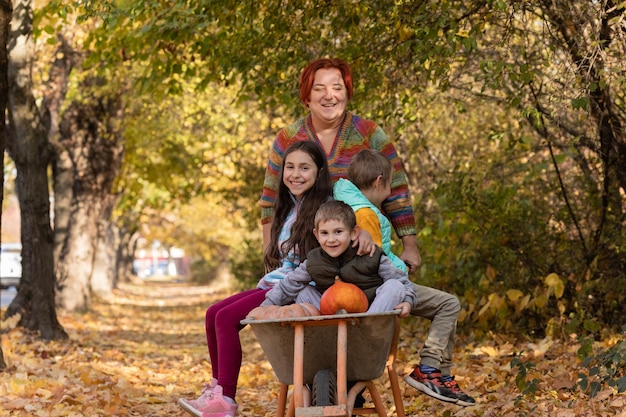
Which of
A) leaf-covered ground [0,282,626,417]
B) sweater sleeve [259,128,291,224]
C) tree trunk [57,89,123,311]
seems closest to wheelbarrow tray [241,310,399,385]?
sweater sleeve [259,128,291,224]

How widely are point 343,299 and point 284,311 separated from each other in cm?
28

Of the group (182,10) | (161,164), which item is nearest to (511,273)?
(182,10)

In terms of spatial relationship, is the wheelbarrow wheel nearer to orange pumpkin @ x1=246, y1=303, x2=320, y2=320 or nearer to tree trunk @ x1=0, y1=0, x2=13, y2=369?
orange pumpkin @ x1=246, y1=303, x2=320, y2=320

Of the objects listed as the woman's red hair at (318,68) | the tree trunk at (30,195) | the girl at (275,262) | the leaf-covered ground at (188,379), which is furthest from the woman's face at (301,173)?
the tree trunk at (30,195)

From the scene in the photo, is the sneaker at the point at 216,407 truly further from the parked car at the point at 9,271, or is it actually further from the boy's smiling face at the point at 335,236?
the parked car at the point at 9,271

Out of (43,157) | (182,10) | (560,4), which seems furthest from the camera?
(43,157)

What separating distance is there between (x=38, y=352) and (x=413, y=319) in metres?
4.72

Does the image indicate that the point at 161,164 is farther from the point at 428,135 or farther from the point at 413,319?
the point at 413,319

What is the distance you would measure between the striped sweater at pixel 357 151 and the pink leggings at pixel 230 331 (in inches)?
32.3

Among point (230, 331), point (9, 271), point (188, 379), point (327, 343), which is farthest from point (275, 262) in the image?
point (9, 271)

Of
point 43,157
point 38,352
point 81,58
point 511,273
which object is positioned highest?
point 81,58

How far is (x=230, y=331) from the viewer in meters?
4.94

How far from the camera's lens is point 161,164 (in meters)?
25.6

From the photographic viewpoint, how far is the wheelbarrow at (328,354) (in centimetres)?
438
